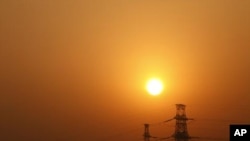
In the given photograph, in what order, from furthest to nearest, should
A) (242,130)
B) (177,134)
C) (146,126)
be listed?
(146,126) < (177,134) < (242,130)

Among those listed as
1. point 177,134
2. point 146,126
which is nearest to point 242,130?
point 177,134

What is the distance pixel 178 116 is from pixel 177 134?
125 centimetres

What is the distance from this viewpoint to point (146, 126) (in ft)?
140

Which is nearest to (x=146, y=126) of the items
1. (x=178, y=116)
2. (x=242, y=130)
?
(x=178, y=116)

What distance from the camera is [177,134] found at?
33688mm

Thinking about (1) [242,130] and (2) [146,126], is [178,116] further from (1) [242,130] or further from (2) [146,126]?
(1) [242,130]

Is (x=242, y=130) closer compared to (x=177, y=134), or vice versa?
(x=242, y=130)

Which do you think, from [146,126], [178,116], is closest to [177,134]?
[178,116]

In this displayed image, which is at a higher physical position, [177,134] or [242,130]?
[177,134]

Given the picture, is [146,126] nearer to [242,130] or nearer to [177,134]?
[177,134]

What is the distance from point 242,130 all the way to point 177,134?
627 inches

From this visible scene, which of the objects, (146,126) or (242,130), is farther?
(146,126)

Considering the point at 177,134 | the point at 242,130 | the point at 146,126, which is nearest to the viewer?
the point at 242,130

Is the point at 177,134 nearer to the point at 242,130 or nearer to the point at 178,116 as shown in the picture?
the point at 178,116
